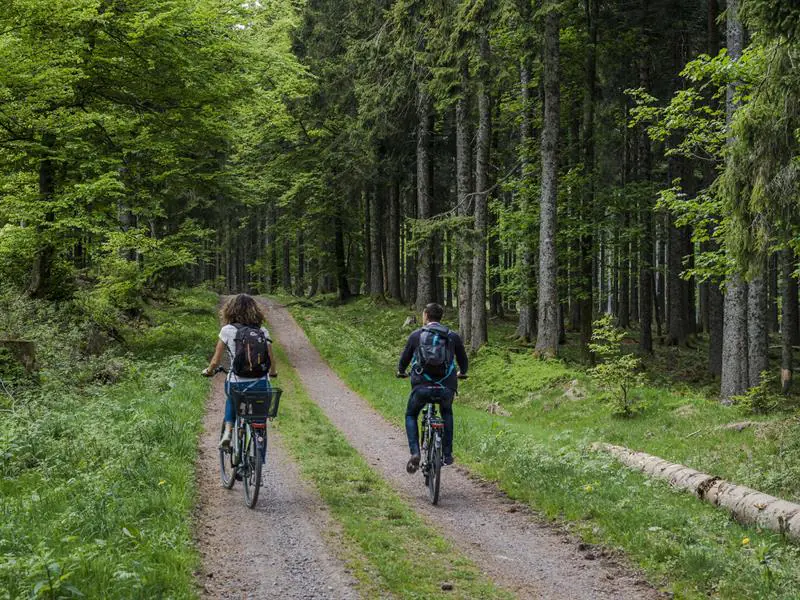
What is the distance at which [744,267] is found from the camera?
9.41 metres

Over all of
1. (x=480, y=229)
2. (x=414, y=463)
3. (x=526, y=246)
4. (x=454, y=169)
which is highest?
(x=454, y=169)

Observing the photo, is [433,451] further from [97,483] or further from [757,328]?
[757,328]

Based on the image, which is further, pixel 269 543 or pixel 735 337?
pixel 735 337

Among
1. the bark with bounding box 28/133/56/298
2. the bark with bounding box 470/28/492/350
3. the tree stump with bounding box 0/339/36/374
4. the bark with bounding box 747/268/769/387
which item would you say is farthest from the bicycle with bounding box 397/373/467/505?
the bark with bounding box 28/133/56/298

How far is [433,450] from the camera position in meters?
8.24

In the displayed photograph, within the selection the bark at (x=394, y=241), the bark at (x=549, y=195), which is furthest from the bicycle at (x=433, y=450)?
the bark at (x=394, y=241)

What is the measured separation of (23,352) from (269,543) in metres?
9.50

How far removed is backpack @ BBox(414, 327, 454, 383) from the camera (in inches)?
323

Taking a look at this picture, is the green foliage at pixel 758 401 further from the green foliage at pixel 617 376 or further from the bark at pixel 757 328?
the bark at pixel 757 328

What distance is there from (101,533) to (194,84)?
1571 centimetres

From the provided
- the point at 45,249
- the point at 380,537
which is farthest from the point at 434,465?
the point at 45,249

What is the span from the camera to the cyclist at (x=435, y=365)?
324 inches

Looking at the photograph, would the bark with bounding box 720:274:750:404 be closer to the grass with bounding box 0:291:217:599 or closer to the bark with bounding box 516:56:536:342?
the bark with bounding box 516:56:536:342

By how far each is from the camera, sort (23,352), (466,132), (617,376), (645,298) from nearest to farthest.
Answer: (23,352)
(617,376)
(466,132)
(645,298)
